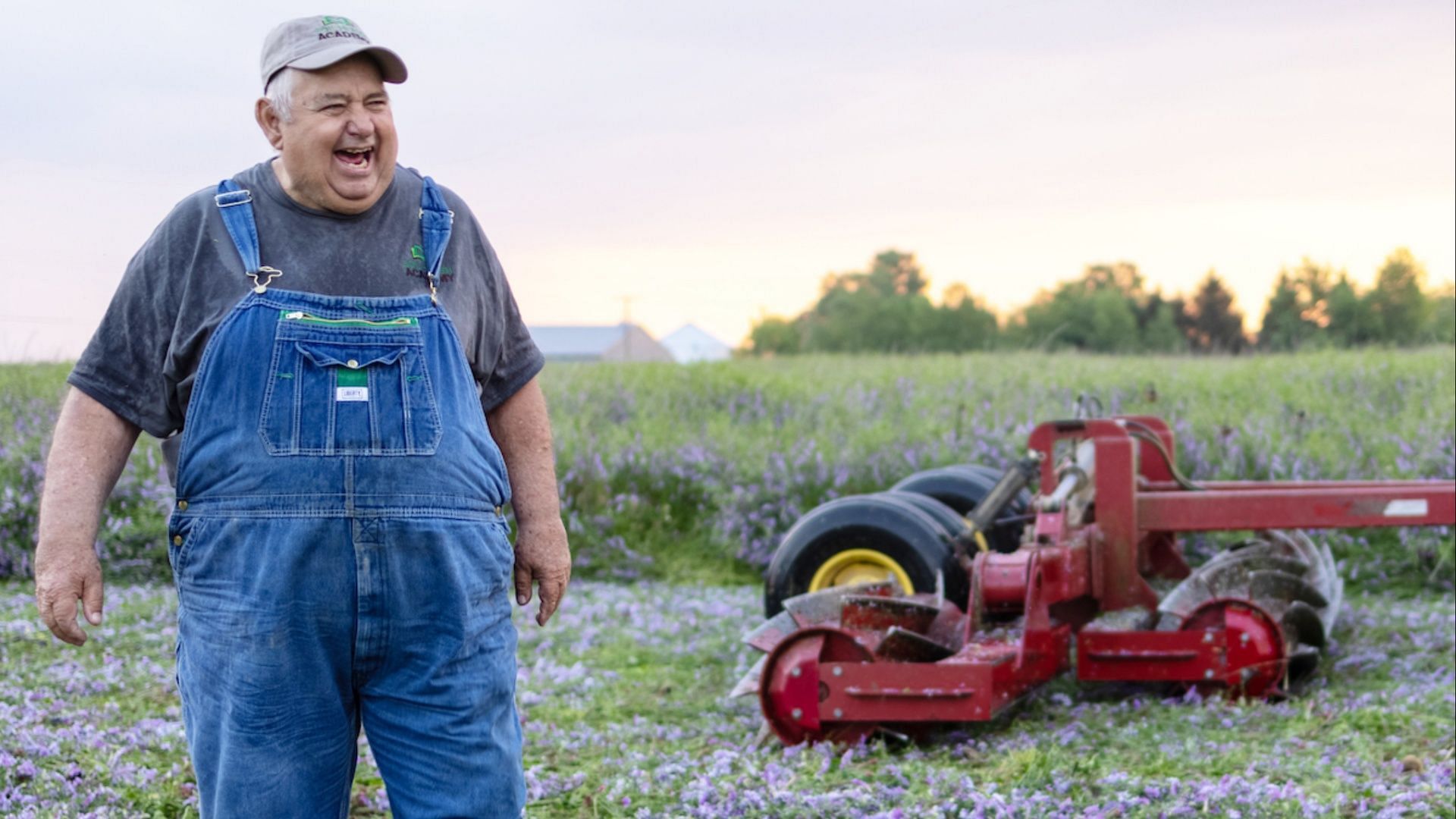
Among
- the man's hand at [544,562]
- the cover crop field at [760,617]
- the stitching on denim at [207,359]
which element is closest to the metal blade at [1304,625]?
the cover crop field at [760,617]

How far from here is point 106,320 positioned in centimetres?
296

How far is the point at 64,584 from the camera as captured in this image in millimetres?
2842

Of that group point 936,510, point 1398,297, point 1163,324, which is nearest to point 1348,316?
point 1398,297

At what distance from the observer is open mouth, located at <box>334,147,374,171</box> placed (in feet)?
9.55

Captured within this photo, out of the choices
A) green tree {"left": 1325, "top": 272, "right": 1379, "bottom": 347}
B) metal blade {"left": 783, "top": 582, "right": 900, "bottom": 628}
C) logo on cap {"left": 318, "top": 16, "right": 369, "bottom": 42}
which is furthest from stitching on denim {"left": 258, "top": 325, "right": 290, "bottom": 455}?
green tree {"left": 1325, "top": 272, "right": 1379, "bottom": 347}

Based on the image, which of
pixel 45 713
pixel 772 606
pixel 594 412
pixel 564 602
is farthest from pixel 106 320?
pixel 594 412

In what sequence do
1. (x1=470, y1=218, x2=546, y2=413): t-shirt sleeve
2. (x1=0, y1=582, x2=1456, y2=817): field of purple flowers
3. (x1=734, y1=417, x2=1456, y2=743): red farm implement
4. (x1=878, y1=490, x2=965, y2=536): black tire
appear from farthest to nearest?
(x1=878, y1=490, x2=965, y2=536): black tire < (x1=734, y1=417, x2=1456, y2=743): red farm implement < (x1=0, y1=582, x2=1456, y2=817): field of purple flowers < (x1=470, y1=218, x2=546, y2=413): t-shirt sleeve

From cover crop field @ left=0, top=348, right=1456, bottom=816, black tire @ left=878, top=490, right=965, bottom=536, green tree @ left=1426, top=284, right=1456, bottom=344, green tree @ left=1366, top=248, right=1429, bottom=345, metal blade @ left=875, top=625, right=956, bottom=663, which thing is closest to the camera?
cover crop field @ left=0, top=348, right=1456, bottom=816

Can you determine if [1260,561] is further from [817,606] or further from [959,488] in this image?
[817,606]

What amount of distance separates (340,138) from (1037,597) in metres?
3.69

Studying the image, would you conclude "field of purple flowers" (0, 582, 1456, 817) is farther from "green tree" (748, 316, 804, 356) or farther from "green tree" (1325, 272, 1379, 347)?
"green tree" (748, 316, 804, 356)

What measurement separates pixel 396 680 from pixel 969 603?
342cm

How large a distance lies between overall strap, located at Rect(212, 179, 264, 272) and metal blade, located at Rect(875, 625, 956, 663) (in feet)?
10.8

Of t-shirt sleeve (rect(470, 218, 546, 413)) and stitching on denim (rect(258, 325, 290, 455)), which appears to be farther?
t-shirt sleeve (rect(470, 218, 546, 413))
